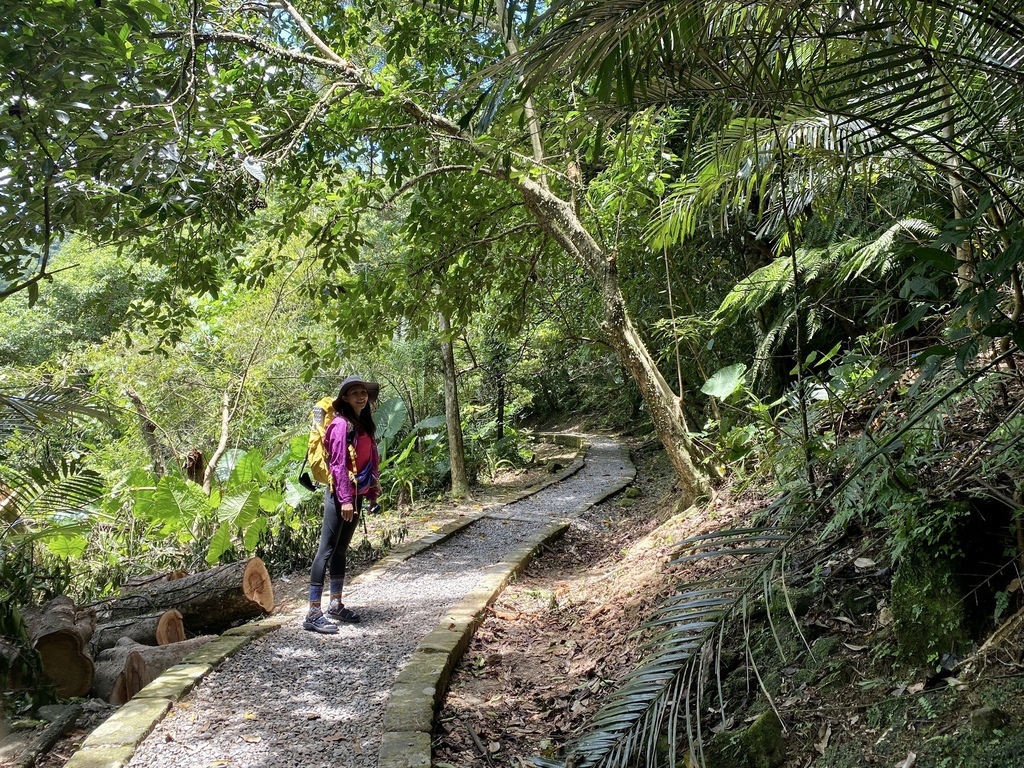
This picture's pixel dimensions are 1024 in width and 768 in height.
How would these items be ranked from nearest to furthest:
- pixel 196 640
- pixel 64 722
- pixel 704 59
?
pixel 704 59 → pixel 64 722 → pixel 196 640

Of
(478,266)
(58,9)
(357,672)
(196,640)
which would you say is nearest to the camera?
(58,9)

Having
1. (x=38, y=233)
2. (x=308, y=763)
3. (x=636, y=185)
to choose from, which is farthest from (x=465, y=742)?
(x=636, y=185)

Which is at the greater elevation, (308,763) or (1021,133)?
(1021,133)

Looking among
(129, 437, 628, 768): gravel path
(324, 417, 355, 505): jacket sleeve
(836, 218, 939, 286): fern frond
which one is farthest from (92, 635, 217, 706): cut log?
(836, 218, 939, 286): fern frond

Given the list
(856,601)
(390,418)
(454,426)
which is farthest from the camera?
(390,418)

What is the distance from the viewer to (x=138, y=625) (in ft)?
15.5

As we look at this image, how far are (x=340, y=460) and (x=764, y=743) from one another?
3.00m

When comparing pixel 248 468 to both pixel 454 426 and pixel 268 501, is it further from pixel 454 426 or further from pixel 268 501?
pixel 454 426

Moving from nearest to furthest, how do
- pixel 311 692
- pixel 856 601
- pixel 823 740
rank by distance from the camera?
1. pixel 823 740
2. pixel 856 601
3. pixel 311 692

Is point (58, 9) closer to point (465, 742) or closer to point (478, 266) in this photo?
point (465, 742)

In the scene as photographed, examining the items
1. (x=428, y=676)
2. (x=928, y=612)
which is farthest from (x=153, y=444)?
(x=928, y=612)

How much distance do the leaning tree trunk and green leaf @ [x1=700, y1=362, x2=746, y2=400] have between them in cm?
31

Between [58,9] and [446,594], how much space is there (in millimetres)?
4289

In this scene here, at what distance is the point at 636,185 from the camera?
18.5 ft
